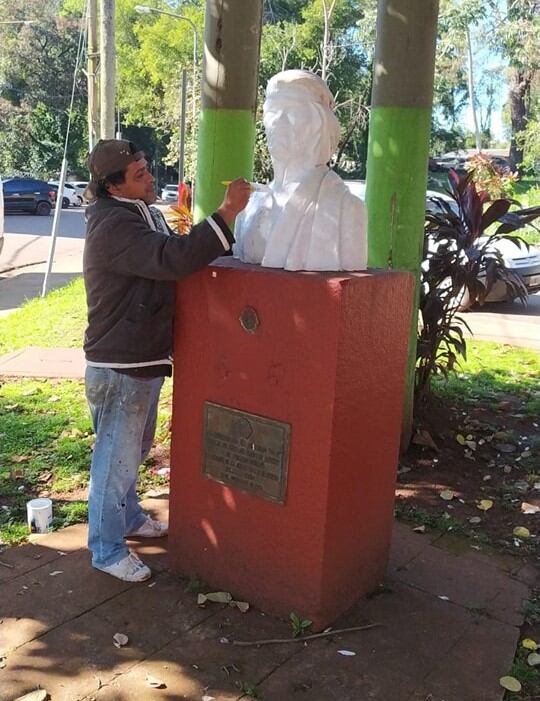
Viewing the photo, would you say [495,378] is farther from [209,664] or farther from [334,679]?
[209,664]

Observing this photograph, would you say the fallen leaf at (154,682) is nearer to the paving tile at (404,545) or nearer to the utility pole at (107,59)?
the paving tile at (404,545)

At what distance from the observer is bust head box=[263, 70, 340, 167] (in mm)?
2736

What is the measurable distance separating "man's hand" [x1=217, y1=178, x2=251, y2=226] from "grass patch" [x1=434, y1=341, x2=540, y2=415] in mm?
3381

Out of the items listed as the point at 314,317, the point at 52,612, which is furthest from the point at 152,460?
the point at 314,317

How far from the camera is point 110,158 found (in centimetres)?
293

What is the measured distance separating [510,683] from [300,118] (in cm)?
217

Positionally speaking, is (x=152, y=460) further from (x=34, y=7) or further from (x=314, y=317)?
(x=34, y=7)

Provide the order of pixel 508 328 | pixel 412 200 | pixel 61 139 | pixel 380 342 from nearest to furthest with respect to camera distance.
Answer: pixel 380 342 → pixel 412 200 → pixel 508 328 → pixel 61 139

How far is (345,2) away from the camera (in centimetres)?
2862

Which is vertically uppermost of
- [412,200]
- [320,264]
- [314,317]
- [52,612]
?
[412,200]

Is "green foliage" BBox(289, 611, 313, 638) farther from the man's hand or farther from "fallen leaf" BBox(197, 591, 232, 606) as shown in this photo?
the man's hand

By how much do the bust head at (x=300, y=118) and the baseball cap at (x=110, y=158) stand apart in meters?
0.56

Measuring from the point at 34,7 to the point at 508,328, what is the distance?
42.6m

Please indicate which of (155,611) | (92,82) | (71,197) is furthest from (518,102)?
(155,611)
